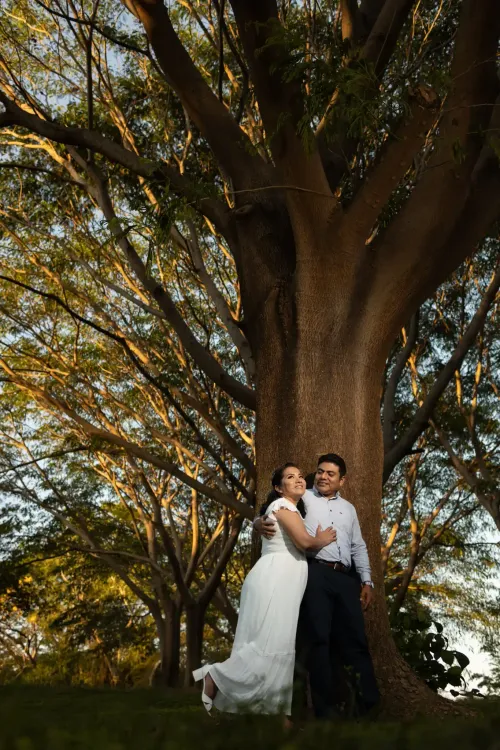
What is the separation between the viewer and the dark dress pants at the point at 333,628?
520 cm

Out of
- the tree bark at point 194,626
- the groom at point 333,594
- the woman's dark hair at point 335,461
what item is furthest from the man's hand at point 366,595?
the tree bark at point 194,626

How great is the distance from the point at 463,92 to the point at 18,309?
11.7 metres

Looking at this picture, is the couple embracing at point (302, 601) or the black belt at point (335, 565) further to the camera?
the black belt at point (335, 565)

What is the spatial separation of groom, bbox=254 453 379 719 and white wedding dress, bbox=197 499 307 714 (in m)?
0.13

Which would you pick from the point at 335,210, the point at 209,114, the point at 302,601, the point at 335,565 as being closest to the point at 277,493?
the point at 335,565

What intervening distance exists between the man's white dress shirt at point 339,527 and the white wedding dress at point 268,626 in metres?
0.34

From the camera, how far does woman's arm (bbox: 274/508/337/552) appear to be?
512 cm

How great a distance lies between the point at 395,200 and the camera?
25.8ft

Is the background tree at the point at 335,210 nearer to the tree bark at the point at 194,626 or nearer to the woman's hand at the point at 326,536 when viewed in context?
the woman's hand at the point at 326,536

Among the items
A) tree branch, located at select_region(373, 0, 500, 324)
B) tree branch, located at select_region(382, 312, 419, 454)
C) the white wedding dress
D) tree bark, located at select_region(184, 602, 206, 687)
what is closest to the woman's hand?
the white wedding dress

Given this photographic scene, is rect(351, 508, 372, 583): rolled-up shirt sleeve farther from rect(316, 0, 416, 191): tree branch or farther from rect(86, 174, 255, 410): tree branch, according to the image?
rect(316, 0, 416, 191): tree branch

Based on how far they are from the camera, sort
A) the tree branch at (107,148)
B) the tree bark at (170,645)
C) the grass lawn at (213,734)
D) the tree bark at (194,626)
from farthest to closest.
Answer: the tree bark at (170,645) < the tree bark at (194,626) < the tree branch at (107,148) < the grass lawn at (213,734)

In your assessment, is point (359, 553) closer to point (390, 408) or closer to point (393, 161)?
point (393, 161)

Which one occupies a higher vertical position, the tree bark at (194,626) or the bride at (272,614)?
the tree bark at (194,626)
